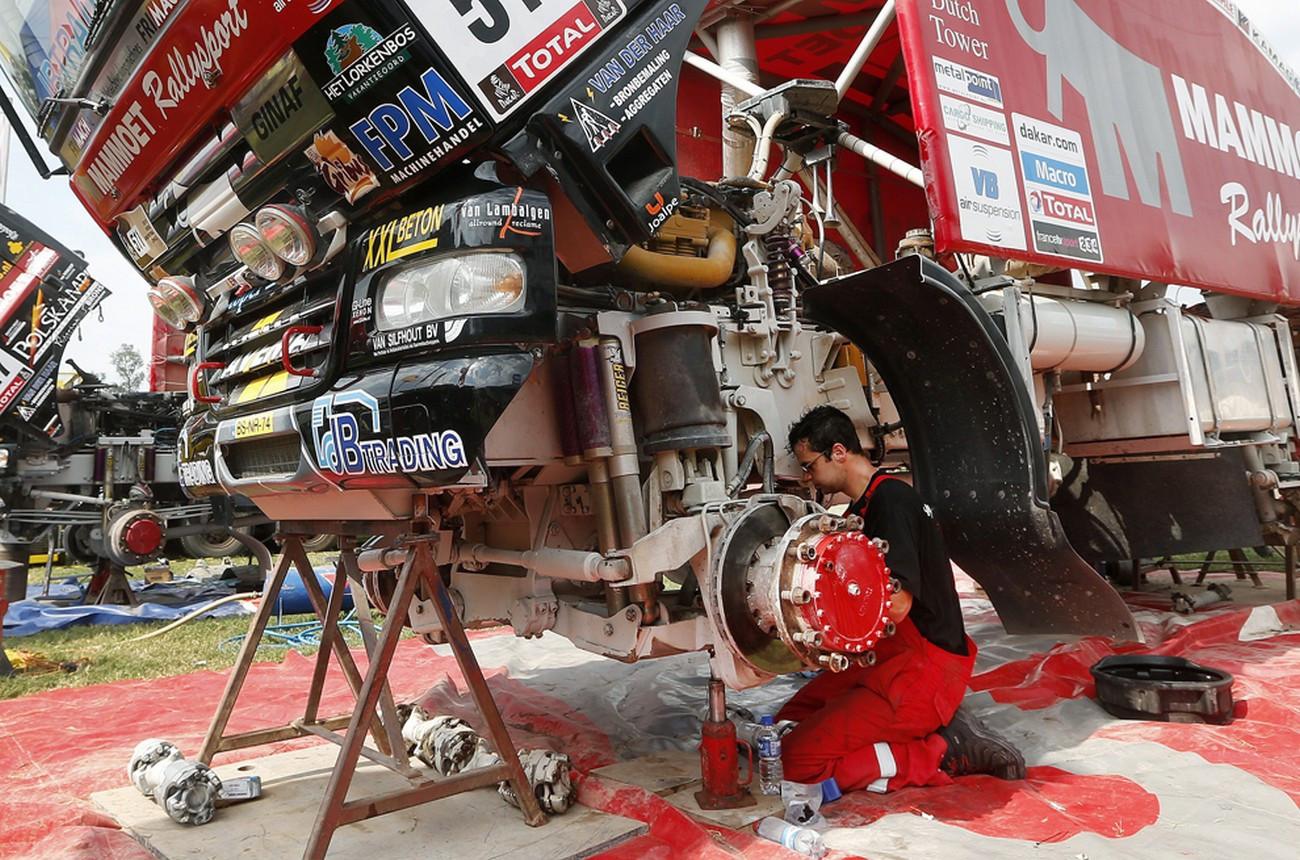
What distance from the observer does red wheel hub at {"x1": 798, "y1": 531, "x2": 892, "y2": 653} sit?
2354 millimetres

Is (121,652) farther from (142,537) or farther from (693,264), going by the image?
(693,264)

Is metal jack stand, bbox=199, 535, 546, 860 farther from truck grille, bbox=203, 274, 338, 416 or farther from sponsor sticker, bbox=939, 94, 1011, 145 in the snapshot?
sponsor sticker, bbox=939, 94, 1011, 145

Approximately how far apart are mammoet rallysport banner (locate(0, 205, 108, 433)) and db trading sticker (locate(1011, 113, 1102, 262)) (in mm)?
8065

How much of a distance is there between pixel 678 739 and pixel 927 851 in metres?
1.29

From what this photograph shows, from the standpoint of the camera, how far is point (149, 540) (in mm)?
7516

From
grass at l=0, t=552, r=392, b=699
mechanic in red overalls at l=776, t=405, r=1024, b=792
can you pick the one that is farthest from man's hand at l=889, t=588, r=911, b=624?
grass at l=0, t=552, r=392, b=699

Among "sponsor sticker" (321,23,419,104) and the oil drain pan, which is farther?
the oil drain pan

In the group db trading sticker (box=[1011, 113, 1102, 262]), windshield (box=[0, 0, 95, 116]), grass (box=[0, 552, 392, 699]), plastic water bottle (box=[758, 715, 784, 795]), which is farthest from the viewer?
grass (box=[0, 552, 392, 699])

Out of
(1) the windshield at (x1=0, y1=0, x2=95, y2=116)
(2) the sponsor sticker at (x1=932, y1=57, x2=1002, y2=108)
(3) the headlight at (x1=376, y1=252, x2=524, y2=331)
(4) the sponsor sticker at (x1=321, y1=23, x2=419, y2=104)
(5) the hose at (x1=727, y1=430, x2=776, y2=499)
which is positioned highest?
(1) the windshield at (x1=0, y1=0, x2=95, y2=116)

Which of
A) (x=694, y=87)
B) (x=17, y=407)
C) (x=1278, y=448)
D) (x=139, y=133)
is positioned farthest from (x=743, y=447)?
(x=694, y=87)

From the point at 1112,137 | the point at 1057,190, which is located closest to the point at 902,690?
the point at 1057,190

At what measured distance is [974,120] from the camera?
3361mm

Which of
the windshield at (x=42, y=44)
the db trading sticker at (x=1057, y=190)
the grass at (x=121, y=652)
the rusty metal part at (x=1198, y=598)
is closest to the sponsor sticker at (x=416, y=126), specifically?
the windshield at (x=42, y=44)

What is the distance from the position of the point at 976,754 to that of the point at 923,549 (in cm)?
68
